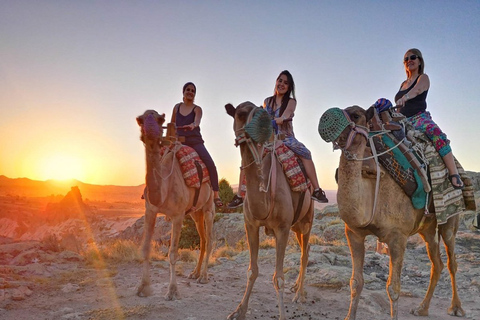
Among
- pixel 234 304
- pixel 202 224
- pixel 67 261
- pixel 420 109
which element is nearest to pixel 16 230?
pixel 67 261

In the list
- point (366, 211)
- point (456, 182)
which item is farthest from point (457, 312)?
point (366, 211)

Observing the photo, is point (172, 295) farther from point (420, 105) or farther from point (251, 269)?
point (420, 105)

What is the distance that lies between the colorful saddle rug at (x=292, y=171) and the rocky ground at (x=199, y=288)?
206cm

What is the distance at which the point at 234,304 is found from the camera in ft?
21.4

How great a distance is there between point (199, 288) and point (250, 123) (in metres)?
4.17

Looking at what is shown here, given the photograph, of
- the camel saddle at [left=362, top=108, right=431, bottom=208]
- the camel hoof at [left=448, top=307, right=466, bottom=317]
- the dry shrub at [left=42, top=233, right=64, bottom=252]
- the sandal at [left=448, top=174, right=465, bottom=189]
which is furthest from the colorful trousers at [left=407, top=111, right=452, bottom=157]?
the dry shrub at [left=42, top=233, right=64, bottom=252]

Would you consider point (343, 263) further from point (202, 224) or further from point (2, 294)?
point (2, 294)

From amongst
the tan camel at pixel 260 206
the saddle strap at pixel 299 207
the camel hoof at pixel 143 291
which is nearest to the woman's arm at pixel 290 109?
the tan camel at pixel 260 206

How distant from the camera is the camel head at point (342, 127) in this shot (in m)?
4.50

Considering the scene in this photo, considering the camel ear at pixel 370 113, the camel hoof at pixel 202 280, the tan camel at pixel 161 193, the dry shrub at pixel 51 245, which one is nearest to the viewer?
the camel ear at pixel 370 113

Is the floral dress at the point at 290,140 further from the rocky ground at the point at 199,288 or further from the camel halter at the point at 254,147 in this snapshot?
the rocky ground at the point at 199,288

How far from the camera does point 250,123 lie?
186 inches

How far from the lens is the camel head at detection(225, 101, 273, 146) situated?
4754 mm

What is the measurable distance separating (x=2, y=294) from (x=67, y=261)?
3846 mm
